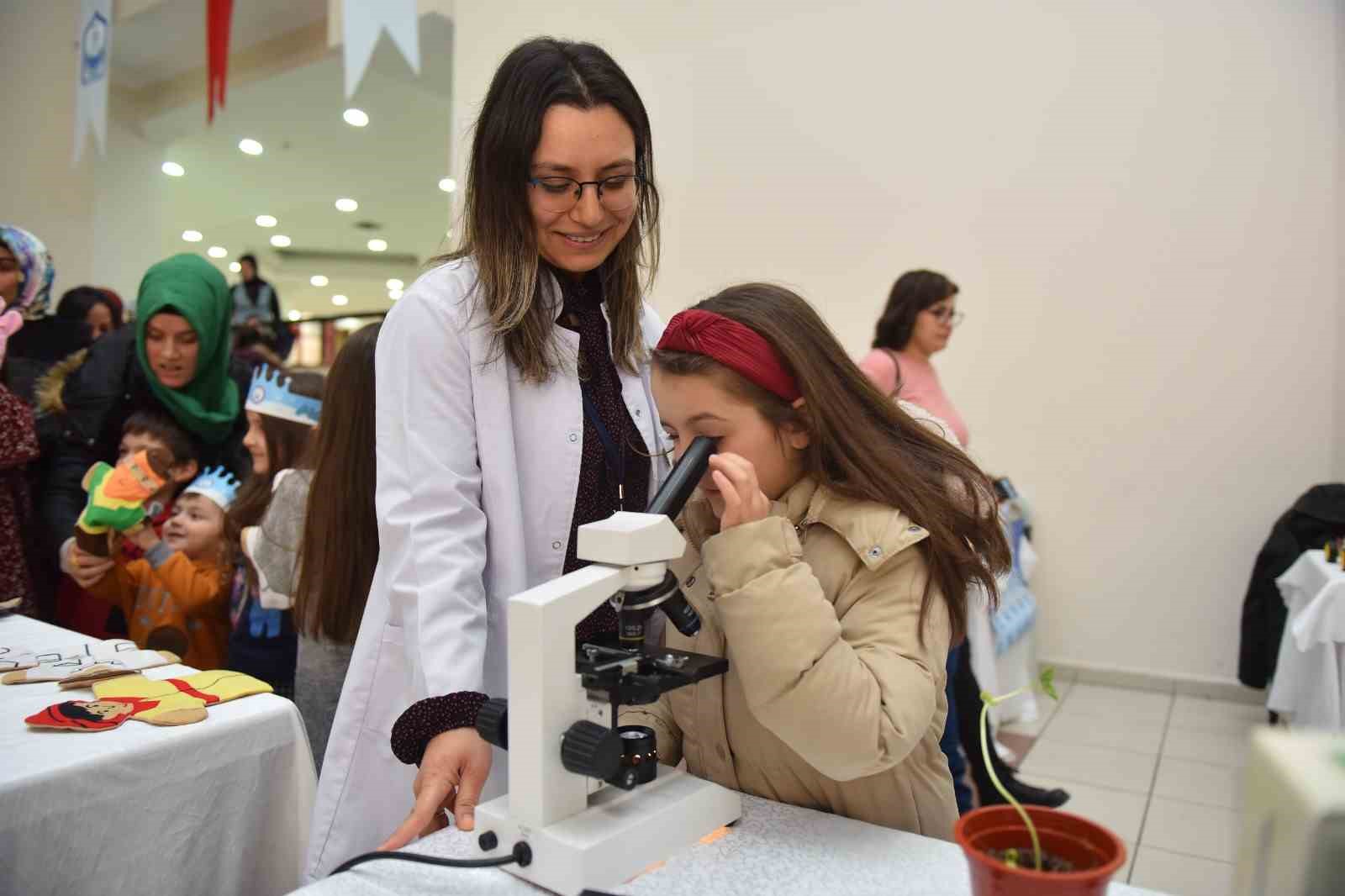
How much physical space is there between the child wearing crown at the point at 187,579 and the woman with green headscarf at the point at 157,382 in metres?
0.29

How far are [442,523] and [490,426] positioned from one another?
137 millimetres

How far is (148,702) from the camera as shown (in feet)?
3.91

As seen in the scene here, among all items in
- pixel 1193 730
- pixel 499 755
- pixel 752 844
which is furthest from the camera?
pixel 1193 730

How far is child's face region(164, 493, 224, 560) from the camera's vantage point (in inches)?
88.9

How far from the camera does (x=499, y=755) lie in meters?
1.14

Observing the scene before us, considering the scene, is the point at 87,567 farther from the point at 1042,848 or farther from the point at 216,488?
the point at 1042,848

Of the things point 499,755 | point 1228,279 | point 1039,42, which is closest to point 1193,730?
point 1228,279

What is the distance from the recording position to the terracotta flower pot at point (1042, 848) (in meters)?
0.56

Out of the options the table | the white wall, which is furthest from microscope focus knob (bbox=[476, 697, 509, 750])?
the white wall

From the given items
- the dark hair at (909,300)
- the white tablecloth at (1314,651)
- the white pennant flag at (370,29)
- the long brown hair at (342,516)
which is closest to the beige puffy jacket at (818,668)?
the long brown hair at (342,516)

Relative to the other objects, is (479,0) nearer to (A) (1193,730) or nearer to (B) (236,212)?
Result: (A) (1193,730)

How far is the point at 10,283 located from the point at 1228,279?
4.29 m

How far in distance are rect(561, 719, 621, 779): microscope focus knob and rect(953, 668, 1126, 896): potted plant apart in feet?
0.89

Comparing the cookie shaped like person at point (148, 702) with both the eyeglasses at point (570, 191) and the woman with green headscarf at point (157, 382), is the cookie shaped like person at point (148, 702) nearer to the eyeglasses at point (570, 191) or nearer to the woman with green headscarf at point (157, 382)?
the eyeglasses at point (570, 191)
